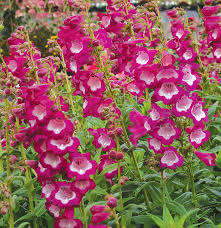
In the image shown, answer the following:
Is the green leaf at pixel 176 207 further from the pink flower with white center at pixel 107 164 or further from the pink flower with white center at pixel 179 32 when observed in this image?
the pink flower with white center at pixel 179 32

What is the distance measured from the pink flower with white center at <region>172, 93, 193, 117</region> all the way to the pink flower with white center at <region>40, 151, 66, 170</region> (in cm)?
64

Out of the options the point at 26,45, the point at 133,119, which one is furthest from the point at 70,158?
the point at 26,45

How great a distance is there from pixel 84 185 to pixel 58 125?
336 millimetres

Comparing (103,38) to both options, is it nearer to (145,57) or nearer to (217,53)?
(145,57)

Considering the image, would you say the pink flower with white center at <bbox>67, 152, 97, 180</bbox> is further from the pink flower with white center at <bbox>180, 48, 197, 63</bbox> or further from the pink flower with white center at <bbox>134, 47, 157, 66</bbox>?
the pink flower with white center at <bbox>180, 48, 197, 63</bbox>

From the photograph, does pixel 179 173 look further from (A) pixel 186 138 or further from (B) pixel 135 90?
(B) pixel 135 90

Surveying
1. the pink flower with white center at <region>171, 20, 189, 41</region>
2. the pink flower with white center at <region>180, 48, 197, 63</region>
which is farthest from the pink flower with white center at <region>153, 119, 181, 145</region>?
the pink flower with white center at <region>180, 48, 197, 63</region>

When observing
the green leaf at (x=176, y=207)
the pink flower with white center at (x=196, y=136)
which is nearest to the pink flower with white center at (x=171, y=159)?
the pink flower with white center at (x=196, y=136)

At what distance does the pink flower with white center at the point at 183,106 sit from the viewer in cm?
219

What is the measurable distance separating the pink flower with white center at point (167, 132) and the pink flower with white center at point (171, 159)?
8cm

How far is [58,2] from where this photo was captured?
356 inches

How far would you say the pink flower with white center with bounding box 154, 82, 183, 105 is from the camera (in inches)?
85.0

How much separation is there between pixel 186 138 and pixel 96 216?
882 millimetres

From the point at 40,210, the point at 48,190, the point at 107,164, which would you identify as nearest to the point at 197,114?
the point at 107,164
